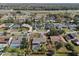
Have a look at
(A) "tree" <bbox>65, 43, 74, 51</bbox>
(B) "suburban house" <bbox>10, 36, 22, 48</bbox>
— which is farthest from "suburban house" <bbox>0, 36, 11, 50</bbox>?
(A) "tree" <bbox>65, 43, 74, 51</bbox>

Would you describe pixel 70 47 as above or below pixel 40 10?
below

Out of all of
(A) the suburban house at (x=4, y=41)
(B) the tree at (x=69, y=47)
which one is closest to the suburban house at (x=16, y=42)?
(A) the suburban house at (x=4, y=41)

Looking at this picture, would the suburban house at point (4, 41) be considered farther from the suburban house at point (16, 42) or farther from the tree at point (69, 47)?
the tree at point (69, 47)

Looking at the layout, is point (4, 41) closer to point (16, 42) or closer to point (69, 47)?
point (16, 42)

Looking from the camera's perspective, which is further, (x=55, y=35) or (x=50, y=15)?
(x=50, y=15)

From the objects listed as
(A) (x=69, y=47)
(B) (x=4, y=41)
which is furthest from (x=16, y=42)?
(A) (x=69, y=47)

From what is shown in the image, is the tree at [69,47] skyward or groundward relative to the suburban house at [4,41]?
groundward

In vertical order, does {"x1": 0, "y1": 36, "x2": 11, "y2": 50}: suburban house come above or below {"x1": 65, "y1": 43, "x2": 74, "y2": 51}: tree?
above

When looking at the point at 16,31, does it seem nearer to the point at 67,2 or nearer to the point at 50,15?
the point at 50,15

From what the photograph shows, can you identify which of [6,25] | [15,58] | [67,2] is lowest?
[15,58]

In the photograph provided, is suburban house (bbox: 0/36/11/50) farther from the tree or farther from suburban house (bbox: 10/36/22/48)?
the tree

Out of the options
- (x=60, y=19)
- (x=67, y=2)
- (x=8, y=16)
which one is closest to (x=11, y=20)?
(x=8, y=16)
